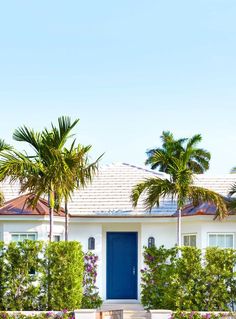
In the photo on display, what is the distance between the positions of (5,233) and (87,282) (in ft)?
10.8

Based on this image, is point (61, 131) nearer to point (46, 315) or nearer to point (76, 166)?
point (76, 166)

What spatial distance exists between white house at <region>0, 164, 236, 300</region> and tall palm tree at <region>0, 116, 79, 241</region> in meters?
2.77

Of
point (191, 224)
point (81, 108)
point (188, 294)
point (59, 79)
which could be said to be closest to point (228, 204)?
point (191, 224)

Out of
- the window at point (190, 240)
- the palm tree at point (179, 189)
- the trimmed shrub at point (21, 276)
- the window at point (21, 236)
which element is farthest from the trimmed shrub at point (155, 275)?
the trimmed shrub at point (21, 276)

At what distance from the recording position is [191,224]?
2427 cm

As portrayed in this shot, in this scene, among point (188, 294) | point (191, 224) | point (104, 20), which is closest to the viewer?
point (188, 294)

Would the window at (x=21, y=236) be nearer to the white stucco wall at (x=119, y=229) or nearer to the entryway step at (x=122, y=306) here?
the white stucco wall at (x=119, y=229)

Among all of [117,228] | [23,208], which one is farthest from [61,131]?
[117,228]

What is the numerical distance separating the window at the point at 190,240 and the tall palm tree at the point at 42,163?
5.64 m

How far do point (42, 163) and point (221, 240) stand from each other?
694 cm

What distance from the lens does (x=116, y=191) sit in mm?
26891

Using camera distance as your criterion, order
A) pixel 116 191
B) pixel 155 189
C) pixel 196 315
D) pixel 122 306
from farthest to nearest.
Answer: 1. pixel 116 191
2. pixel 122 306
3. pixel 155 189
4. pixel 196 315

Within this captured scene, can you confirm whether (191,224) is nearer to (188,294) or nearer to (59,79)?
(188,294)

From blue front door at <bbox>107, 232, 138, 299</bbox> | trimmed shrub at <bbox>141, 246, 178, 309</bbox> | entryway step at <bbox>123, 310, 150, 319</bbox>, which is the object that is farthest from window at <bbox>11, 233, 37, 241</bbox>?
entryway step at <bbox>123, 310, 150, 319</bbox>
